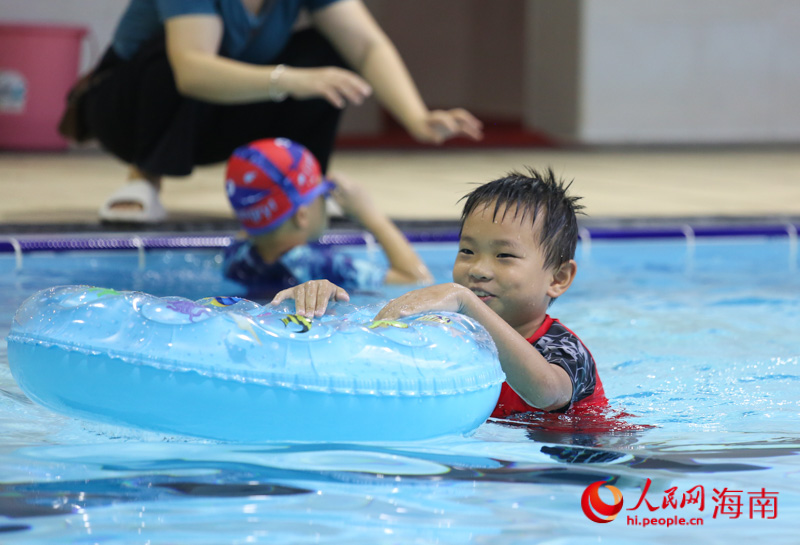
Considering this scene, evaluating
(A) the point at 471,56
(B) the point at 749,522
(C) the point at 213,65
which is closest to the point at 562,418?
(B) the point at 749,522

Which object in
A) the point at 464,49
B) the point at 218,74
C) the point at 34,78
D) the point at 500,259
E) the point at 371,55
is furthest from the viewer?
the point at 464,49

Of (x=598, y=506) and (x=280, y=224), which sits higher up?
(x=280, y=224)

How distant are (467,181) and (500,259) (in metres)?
4.64

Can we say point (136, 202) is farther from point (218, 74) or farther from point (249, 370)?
point (249, 370)

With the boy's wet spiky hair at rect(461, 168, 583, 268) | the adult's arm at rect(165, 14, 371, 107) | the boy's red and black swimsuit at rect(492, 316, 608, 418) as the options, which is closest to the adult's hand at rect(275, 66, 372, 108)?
the adult's arm at rect(165, 14, 371, 107)

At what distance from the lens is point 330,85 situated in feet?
12.2

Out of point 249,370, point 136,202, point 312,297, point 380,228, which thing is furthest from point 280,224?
point 249,370

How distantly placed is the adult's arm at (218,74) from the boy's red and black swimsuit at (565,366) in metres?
1.65

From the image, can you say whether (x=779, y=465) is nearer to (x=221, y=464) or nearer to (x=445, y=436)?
(x=445, y=436)

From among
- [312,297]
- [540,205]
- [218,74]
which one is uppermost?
[218,74]

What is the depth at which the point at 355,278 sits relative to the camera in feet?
12.2

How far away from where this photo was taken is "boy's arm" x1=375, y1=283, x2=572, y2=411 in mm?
2029

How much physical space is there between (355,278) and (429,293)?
5.50 ft

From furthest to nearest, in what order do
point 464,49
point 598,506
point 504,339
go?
point 464,49 → point 504,339 → point 598,506
